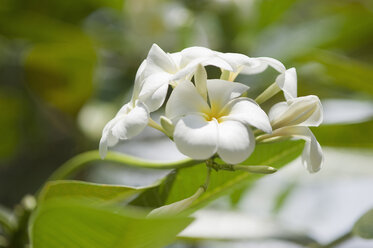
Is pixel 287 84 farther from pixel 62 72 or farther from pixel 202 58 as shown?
pixel 62 72

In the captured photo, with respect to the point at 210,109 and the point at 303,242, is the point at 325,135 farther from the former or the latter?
the point at 210,109

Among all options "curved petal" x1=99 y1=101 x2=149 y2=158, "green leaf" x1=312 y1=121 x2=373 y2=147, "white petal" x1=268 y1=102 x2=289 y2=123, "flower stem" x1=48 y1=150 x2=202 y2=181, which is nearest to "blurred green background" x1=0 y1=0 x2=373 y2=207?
"green leaf" x1=312 y1=121 x2=373 y2=147

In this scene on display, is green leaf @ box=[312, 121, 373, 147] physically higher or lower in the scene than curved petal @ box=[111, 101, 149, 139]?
lower

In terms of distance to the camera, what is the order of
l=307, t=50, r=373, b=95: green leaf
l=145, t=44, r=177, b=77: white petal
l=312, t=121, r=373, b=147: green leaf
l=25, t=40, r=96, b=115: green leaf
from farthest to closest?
l=25, t=40, r=96, b=115: green leaf → l=307, t=50, r=373, b=95: green leaf → l=312, t=121, r=373, b=147: green leaf → l=145, t=44, r=177, b=77: white petal

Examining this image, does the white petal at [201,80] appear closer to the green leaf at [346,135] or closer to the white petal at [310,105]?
the white petal at [310,105]

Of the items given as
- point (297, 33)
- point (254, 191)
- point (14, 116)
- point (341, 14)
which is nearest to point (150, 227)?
point (254, 191)

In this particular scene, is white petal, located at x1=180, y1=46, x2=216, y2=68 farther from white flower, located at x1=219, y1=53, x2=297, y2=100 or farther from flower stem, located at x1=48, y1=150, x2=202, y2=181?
flower stem, located at x1=48, y1=150, x2=202, y2=181

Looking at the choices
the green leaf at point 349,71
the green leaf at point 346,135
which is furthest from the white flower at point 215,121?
the green leaf at point 349,71
